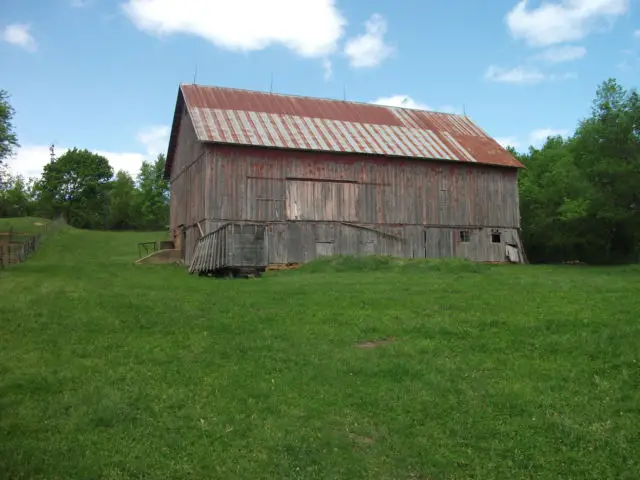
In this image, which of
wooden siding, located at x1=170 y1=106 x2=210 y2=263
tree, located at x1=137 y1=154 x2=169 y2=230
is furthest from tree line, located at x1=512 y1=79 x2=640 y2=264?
tree, located at x1=137 y1=154 x2=169 y2=230

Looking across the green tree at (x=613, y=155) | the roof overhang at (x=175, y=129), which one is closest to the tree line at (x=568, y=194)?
the green tree at (x=613, y=155)

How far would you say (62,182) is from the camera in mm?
93375

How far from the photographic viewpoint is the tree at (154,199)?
8888 centimetres

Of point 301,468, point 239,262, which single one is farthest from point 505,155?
point 301,468

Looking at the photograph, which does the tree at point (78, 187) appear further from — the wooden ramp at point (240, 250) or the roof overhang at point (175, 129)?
the wooden ramp at point (240, 250)

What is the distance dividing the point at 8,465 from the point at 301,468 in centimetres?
319

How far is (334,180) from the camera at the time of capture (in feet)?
103

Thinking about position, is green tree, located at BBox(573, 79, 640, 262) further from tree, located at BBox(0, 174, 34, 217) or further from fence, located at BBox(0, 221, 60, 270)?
tree, located at BBox(0, 174, 34, 217)

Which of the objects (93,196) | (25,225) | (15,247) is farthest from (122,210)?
(15,247)

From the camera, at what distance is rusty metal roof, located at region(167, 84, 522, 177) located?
30.6 metres

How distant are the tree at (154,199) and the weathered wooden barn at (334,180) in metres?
53.1

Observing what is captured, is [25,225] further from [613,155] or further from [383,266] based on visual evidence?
[613,155]

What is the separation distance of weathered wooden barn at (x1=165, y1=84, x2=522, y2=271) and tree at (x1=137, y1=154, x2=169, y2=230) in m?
53.1

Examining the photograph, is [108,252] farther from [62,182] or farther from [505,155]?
[62,182]
